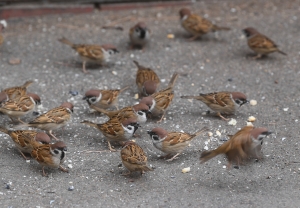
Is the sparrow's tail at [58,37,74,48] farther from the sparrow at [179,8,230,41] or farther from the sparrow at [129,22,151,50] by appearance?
the sparrow at [179,8,230,41]

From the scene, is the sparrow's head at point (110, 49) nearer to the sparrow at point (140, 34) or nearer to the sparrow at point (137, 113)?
the sparrow at point (140, 34)

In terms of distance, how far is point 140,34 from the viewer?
8.97m

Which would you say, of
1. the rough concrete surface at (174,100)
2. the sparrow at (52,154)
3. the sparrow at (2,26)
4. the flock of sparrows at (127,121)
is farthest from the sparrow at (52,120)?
the sparrow at (2,26)

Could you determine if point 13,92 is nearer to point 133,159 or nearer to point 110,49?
point 110,49

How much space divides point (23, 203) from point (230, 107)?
2967 millimetres

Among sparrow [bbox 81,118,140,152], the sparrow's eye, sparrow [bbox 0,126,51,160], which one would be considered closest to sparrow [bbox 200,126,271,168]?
the sparrow's eye

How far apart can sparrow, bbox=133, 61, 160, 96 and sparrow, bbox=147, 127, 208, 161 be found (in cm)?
129

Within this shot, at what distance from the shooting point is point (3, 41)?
355 inches

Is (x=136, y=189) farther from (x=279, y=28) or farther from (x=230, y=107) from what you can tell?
(x=279, y=28)

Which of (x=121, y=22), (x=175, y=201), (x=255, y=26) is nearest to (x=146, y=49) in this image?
(x=121, y=22)

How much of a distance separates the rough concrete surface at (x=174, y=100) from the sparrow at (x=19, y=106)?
311 millimetres

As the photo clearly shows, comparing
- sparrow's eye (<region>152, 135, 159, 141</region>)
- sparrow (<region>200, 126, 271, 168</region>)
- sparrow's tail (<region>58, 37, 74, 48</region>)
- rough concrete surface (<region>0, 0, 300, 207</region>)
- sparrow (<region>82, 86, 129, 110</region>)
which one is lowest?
rough concrete surface (<region>0, 0, 300, 207</region>)

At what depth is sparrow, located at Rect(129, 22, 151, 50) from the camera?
29.3ft

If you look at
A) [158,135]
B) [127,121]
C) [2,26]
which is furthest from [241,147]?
[2,26]
